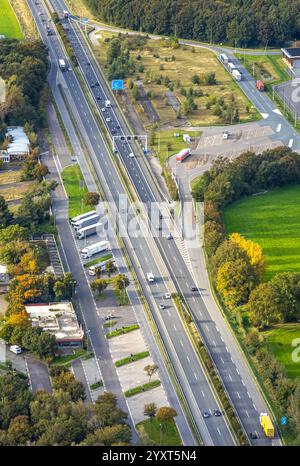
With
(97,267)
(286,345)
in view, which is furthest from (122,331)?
(286,345)

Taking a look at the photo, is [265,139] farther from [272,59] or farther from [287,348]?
[287,348]

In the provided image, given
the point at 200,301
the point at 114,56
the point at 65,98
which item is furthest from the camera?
the point at 114,56

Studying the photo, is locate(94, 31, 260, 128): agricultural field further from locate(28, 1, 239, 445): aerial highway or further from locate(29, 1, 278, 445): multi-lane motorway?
locate(29, 1, 278, 445): multi-lane motorway

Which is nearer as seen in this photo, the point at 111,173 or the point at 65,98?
the point at 111,173

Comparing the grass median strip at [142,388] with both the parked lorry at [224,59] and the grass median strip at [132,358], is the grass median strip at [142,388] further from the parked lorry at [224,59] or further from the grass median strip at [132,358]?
the parked lorry at [224,59]

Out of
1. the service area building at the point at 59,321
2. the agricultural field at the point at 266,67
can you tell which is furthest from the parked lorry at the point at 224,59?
the service area building at the point at 59,321

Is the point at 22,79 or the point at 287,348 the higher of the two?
the point at 22,79

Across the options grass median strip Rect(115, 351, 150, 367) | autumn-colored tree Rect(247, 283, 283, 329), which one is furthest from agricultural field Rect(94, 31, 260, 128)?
grass median strip Rect(115, 351, 150, 367)

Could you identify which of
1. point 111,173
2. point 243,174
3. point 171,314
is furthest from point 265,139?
point 171,314
